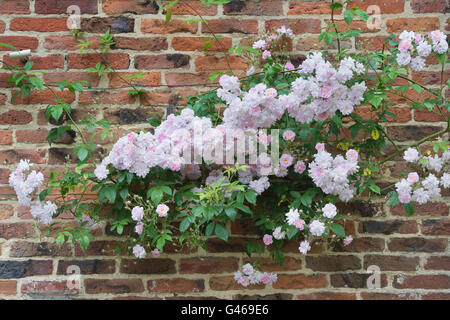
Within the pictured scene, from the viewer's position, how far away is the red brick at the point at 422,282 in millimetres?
1883

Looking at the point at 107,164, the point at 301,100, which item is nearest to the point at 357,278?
the point at 301,100

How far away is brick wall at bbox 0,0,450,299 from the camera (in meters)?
1.89

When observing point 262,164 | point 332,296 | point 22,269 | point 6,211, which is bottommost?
point 332,296

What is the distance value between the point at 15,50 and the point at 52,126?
0.36 meters

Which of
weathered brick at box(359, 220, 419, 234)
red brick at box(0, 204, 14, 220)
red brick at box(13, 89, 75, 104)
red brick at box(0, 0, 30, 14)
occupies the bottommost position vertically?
weathered brick at box(359, 220, 419, 234)

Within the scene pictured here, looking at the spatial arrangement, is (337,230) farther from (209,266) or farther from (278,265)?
(209,266)

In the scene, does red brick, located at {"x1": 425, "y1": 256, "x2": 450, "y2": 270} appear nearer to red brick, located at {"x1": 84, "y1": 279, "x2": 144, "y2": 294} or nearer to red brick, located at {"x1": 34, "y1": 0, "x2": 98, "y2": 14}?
red brick, located at {"x1": 84, "y1": 279, "x2": 144, "y2": 294}

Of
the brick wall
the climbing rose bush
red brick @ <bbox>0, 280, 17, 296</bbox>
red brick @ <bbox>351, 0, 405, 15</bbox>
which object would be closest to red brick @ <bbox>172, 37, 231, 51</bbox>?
the brick wall

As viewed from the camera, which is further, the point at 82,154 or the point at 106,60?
the point at 106,60

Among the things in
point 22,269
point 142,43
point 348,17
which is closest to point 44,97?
point 142,43

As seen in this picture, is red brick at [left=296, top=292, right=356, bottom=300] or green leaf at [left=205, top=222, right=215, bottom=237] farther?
red brick at [left=296, top=292, right=356, bottom=300]

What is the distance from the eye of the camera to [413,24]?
1938mm

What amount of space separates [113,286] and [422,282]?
1291 millimetres

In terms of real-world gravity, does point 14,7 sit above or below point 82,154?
above
